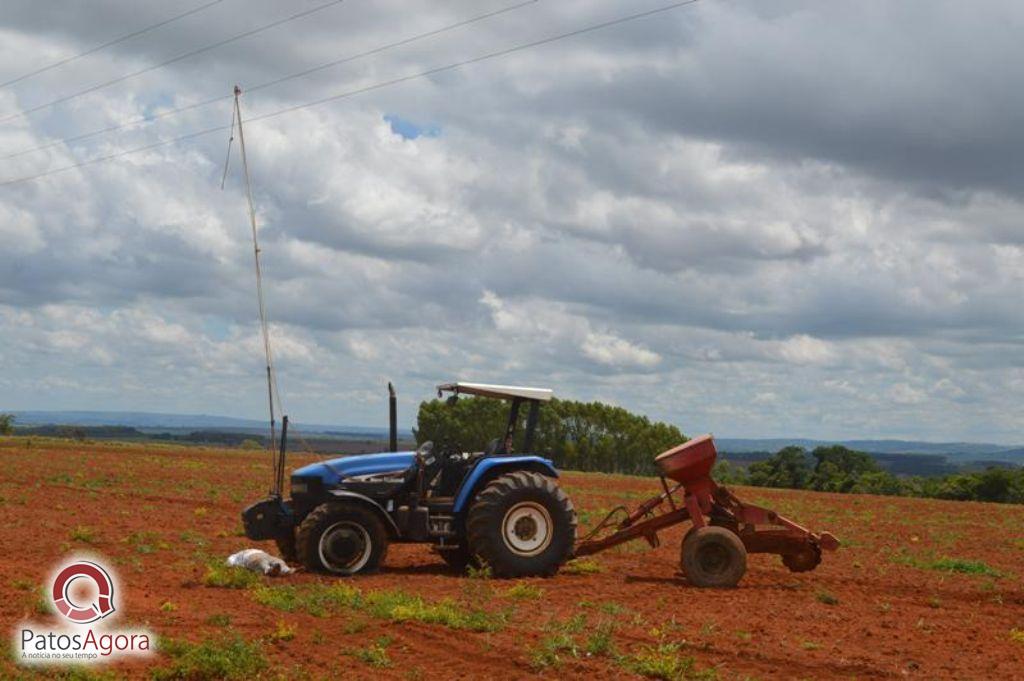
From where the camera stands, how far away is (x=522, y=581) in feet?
48.4

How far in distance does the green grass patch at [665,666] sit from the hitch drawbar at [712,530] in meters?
4.56

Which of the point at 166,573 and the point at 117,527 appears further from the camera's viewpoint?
the point at 117,527

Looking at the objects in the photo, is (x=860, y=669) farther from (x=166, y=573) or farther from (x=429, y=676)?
(x=166, y=573)

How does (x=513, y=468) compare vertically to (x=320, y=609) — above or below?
above

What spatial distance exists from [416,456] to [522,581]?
219 cm

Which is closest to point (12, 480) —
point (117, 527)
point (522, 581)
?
point (117, 527)

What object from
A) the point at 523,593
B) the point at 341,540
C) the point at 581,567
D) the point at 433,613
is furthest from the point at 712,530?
the point at 341,540

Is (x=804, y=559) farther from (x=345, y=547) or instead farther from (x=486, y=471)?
(x=345, y=547)

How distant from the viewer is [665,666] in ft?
31.7

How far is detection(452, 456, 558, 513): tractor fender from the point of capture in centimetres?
1524

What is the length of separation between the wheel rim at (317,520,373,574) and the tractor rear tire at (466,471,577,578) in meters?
1.35

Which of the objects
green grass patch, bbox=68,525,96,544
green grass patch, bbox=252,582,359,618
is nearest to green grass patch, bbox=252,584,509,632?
green grass patch, bbox=252,582,359,618

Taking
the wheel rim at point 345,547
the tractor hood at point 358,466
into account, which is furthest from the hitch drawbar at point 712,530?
the wheel rim at point 345,547

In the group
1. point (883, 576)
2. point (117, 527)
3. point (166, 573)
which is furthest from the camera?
point (117, 527)
